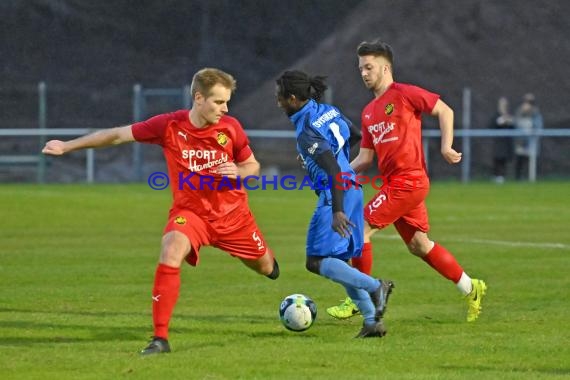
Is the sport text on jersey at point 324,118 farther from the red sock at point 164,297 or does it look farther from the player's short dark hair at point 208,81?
the red sock at point 164,297

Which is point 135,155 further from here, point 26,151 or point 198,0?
point 198,0

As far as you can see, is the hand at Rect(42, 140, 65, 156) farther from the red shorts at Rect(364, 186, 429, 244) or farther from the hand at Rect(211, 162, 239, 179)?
the red shorts at Rect(364, 186, 429, 244)

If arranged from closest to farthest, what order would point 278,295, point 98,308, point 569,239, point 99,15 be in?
point 98,308 < point 278,295 < point 569,239 < point 99,15

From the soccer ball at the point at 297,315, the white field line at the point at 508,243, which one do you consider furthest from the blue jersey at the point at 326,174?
the white field line at the point at 508,243

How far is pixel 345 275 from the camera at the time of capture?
30.8ft

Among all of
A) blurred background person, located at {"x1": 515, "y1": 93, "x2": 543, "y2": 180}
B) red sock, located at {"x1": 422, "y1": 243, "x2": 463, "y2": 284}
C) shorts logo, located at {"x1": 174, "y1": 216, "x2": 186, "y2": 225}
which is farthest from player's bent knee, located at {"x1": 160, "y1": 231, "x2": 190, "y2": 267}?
blurred background person, located at {"x1": 515, "y1": 93, "x2": 543, "y2": 180}

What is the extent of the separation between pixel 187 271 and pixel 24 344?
5313 mm

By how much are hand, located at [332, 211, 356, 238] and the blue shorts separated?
0.98 ft

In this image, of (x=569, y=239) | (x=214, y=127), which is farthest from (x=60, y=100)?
(x=214, y=127)

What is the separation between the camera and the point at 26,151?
1391 inches

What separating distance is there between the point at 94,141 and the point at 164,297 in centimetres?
122

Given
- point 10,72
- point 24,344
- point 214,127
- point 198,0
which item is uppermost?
point 198,0

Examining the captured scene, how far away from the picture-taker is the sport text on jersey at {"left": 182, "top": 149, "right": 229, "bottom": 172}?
930 centimetres

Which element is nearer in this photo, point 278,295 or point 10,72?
point 278,295
